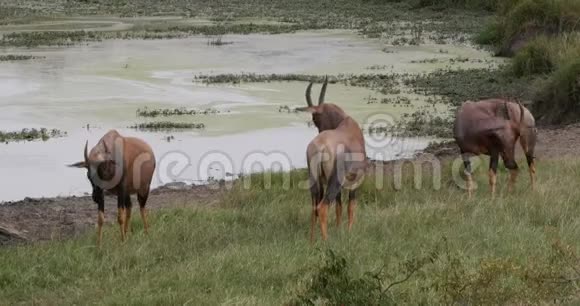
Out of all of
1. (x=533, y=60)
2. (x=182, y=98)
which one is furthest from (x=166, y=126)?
(x=533, y=60)

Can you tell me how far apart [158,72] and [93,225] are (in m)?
12.0

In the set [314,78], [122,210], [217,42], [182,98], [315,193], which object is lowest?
[182,98]

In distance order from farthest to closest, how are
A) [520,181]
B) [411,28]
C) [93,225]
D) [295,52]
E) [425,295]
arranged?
[411,28] < [295,52] < [520,181] < [93,225] < [425,295]

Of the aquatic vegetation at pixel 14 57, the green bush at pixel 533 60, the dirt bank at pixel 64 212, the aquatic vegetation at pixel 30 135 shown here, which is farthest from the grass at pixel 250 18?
the dirt bank at pixel 64 212

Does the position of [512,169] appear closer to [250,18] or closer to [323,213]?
[323,213]

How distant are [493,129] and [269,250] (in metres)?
2.62

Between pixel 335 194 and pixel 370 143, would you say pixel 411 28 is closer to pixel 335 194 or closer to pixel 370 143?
pixel 370 143

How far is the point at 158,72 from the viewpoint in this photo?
20234 millimetres

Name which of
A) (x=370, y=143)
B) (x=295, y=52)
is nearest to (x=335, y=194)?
(x=370, y=143)

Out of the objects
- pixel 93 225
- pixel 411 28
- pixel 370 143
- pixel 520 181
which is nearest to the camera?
pixel 93 225

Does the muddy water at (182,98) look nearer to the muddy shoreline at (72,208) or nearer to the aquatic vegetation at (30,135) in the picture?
the aquatic vegetation at (30,135)

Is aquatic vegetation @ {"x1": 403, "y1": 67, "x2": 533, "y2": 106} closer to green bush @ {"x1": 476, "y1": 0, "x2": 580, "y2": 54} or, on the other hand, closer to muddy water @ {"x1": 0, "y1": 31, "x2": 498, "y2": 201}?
muddy water @ {"x1": 0, "y1": 31, "x2": 498, "y2": 201}

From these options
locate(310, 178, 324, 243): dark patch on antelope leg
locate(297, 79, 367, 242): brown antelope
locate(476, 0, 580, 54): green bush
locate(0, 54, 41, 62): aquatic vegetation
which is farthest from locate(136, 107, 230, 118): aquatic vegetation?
locate(476, 0, 580, 54): green bush

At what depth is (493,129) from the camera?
8102mm
